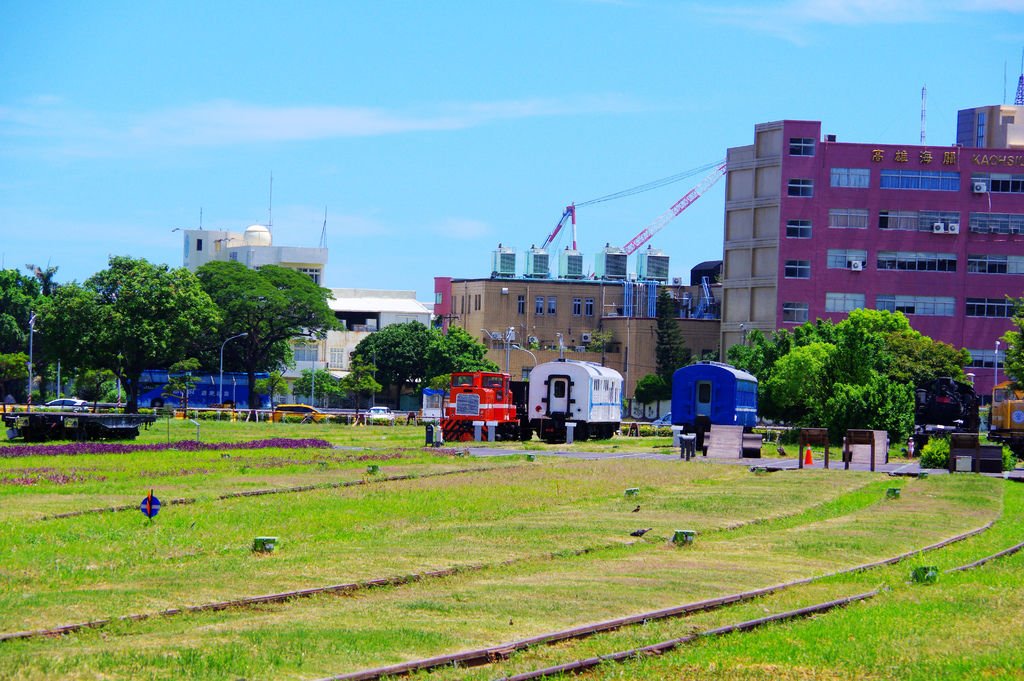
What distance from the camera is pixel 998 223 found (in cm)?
9938

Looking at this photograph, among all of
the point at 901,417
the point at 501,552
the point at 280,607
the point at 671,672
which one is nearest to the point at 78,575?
the point at 280,607

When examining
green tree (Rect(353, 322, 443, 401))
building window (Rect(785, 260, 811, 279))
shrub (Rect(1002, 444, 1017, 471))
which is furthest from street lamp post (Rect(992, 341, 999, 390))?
shrub (Rect(1002, 444, 1017, 471))

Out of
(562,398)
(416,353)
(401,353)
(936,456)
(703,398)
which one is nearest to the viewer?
(936,456)

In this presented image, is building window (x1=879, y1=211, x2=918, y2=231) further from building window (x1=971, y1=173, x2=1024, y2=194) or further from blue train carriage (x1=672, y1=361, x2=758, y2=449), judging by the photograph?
blue train carriage (x1=672, y1=361, x2=758, y2=449)

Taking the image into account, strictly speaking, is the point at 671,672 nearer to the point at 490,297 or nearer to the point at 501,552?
the point at 501,552

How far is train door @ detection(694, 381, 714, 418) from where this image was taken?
5872 cm

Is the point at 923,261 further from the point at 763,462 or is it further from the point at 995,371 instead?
the point at 763,462

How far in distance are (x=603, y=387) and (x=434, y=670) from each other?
52377 mm

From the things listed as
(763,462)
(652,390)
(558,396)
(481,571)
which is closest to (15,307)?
(652,390)

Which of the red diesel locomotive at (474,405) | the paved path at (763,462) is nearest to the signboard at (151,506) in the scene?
the paved path at (763,462)

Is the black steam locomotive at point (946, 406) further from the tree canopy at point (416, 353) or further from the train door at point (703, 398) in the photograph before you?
the tree canopy at point (416, 353)

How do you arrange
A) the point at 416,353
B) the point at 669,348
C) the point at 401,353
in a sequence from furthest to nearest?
the point at 669,348, the point at 416,353, the point at 401,353

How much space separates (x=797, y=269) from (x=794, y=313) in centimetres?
A: 343

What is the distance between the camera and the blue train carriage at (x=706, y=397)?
191ft
